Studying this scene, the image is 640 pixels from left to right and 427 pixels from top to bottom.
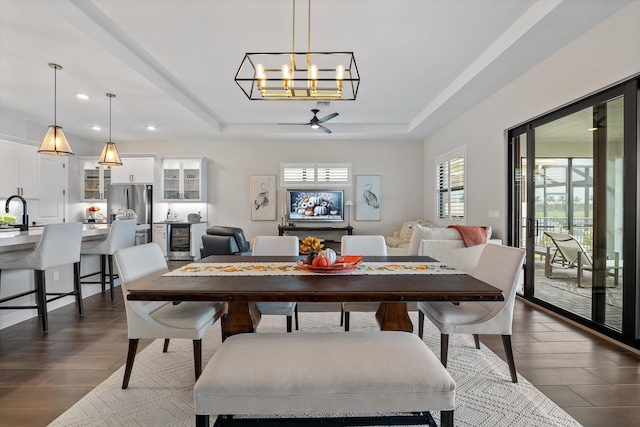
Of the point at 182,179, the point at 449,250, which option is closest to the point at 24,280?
the point at 182,179

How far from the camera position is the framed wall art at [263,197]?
7.42m

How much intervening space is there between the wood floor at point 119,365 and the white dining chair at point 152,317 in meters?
0.46

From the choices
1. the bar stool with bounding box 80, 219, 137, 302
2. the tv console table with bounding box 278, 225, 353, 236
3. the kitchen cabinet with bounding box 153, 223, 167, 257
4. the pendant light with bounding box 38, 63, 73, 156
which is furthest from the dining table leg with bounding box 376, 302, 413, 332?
the kitchen cabinet with bounding box 153, 223, 167, 257

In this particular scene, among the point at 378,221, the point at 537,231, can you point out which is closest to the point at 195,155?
the point at 378,221

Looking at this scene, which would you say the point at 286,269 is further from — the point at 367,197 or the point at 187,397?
the point at 367,197

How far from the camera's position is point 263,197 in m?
7.42

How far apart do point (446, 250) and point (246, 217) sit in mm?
4809

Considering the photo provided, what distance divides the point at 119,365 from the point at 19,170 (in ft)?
16.5

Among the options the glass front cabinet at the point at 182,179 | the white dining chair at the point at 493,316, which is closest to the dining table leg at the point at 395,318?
the white dining chair at the point at 493,316

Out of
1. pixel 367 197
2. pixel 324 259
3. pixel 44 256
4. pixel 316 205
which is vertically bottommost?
pixel 44 256

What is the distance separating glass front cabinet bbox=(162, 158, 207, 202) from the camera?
7.12m

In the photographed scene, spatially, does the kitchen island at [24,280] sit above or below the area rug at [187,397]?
above

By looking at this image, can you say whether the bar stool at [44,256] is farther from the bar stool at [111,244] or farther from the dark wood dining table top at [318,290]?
the dark wood dining table top at [318,290]

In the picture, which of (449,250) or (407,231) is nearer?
(449,250)
